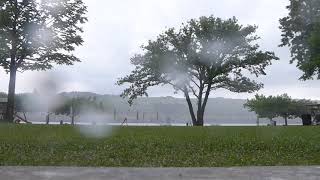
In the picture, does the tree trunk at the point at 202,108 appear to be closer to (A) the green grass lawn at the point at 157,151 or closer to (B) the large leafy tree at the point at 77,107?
(A) the green grass lawn at the point at 157,151

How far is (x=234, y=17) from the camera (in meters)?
52.5

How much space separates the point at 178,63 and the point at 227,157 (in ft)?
128

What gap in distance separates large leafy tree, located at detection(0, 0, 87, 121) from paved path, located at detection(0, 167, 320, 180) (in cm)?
2428

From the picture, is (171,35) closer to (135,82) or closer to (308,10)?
(135,82)

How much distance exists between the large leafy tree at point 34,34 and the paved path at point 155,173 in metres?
24.3

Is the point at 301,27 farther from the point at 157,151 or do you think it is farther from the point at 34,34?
the point at 157,151

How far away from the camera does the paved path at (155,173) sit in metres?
8.52

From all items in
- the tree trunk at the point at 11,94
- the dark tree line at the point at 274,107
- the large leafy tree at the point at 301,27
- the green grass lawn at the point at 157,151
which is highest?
the large leafy tree at the point at 301,27

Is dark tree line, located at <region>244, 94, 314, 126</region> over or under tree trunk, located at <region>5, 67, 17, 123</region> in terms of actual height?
over

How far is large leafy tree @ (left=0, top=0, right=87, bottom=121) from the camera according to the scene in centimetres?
3297

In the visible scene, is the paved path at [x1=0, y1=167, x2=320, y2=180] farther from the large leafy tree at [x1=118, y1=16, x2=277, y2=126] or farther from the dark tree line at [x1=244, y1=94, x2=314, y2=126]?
the dark tree line at [x1=244, y1=94, x2=314, y2=126]

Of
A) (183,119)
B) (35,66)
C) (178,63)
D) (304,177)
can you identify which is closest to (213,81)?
(178,63)

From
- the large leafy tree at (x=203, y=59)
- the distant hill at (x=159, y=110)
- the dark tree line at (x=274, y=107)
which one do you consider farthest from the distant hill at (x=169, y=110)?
the large leafy tree at (x=203, y=59)

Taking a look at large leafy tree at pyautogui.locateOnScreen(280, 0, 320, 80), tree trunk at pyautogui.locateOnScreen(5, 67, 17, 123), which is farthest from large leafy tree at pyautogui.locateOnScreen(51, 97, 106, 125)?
tree trunk at pyautogui.locateOnScreen(5, 67, 17, 123)
